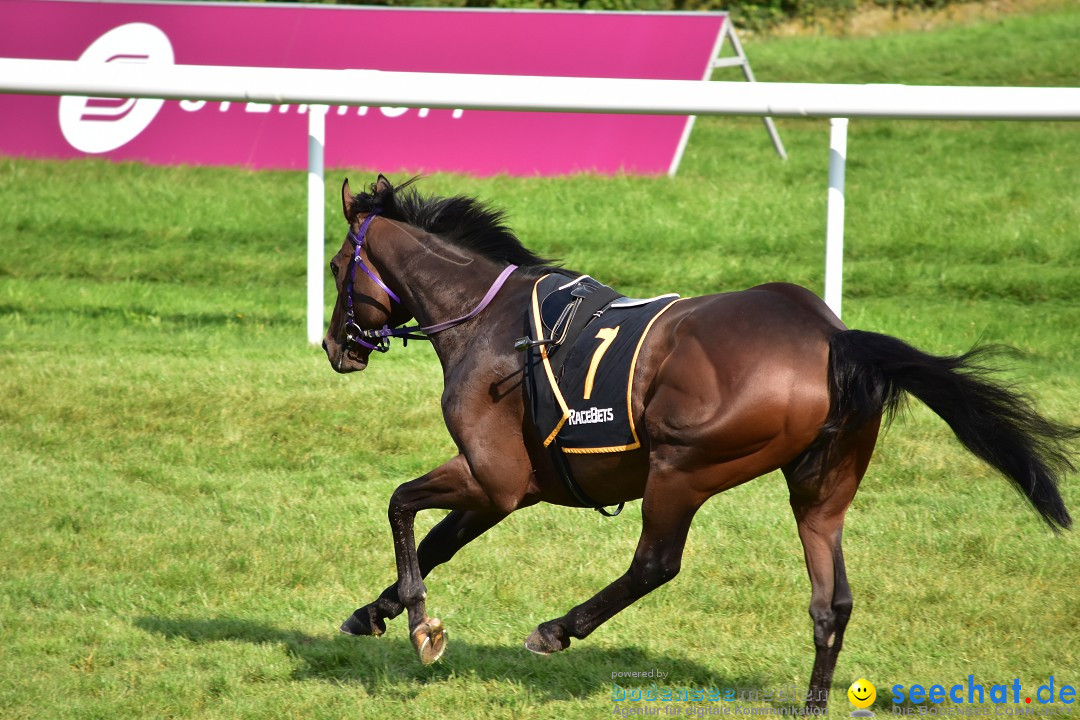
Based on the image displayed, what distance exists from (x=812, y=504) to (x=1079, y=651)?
1.70m

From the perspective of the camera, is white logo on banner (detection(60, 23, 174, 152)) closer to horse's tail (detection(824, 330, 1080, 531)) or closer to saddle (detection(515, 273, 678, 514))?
saddle (detection(515, 273, 678, 514))

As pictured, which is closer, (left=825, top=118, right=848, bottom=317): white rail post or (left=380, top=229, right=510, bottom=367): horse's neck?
(left=380, top=229, right=510, bottom=367): horse's neck

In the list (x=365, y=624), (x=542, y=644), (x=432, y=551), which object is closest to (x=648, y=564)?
(x=542, y=644)

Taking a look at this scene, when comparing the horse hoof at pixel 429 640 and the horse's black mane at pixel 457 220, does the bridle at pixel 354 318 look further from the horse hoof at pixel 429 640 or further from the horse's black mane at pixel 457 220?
the horse hoof at pixel 429 640

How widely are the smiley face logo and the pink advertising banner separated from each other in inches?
350

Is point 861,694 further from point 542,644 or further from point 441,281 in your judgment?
point 441,281

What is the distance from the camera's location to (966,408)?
4.48 m

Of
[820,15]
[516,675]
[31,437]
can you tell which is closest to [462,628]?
[516,675]

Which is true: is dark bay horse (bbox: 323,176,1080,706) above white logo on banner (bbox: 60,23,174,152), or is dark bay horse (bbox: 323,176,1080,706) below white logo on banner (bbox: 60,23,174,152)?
below

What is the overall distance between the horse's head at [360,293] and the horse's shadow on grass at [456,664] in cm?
123

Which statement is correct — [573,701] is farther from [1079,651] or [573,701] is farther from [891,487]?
[891,487]

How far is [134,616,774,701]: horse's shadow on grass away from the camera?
529 centimetres

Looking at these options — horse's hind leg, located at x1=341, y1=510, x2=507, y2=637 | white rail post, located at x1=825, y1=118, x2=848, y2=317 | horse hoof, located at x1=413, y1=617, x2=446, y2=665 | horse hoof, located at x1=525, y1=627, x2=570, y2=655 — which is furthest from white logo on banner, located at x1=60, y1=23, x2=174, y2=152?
horse hoof, located at x1=525, y1=627, x2=570, y2=655

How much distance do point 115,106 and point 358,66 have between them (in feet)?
8.63
